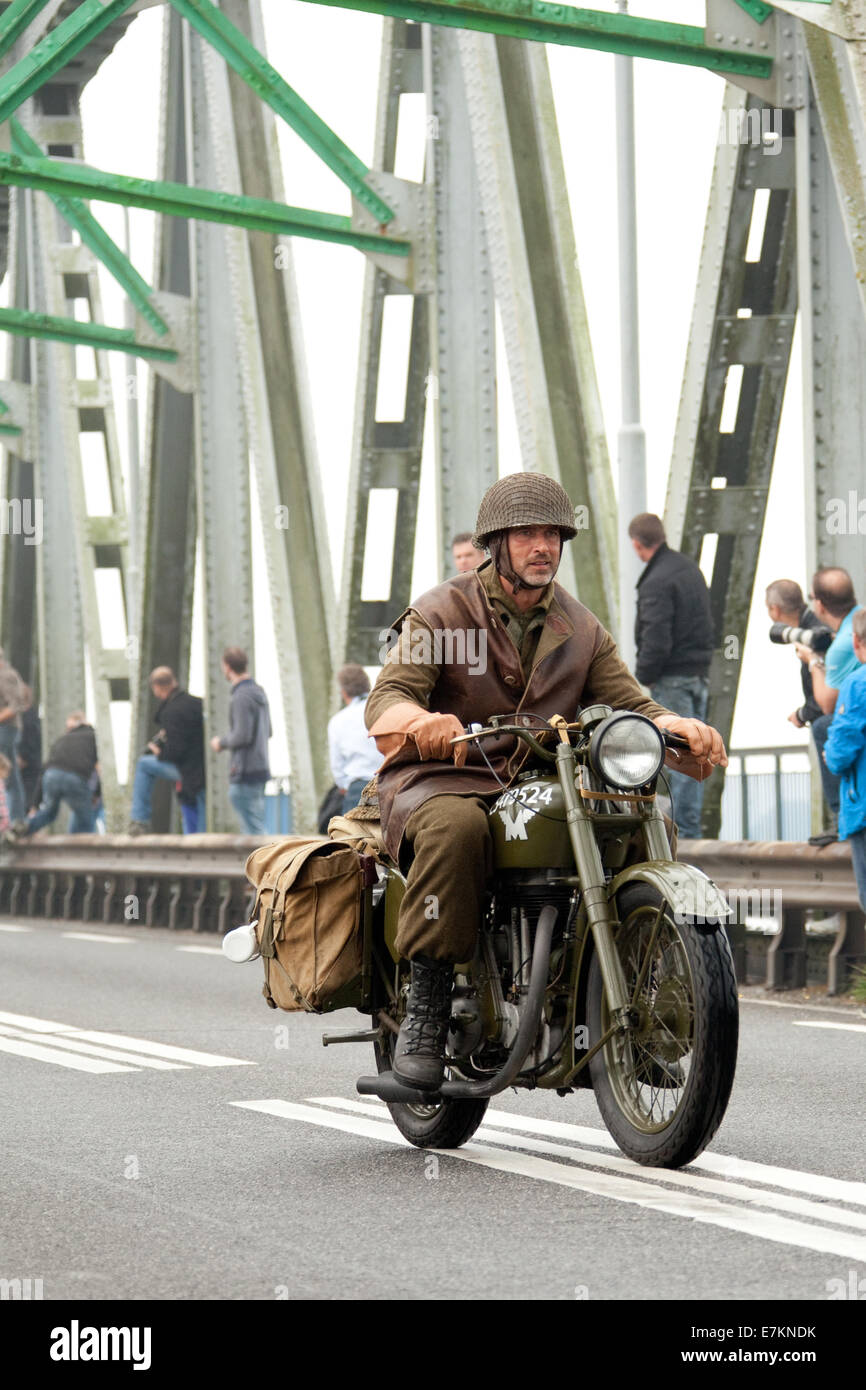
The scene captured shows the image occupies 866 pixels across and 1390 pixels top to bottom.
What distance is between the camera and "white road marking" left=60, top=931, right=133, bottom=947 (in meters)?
16.9

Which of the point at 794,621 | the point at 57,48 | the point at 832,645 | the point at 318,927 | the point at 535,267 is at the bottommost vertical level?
the point at 318,927

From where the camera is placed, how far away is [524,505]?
250 inches

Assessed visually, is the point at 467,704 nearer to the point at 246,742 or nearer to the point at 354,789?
the point at 354,789

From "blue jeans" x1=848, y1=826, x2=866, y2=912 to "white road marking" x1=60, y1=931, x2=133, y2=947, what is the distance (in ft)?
23.6

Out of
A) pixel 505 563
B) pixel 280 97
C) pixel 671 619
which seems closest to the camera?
pixel 505 563

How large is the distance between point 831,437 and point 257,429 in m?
7.43

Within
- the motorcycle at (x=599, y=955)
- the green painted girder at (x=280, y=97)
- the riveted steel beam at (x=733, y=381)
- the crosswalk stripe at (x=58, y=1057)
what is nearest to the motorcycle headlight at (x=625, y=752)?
the motorcycle at (x=599, y=955)

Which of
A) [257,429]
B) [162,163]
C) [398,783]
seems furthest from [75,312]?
[398,783]

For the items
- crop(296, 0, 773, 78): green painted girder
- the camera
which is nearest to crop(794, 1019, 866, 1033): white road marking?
the camera

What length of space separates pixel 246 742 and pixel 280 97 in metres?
4.56

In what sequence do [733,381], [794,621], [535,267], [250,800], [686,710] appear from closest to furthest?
[794,621] < [686,710] < [733,381] < [535,267] < [250,800]

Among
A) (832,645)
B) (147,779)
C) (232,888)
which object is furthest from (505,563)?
(147,779)

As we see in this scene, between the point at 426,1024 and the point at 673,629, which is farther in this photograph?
the point at 673,629

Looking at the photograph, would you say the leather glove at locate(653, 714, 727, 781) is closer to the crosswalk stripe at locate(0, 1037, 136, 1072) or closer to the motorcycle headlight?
the motorcycle headlight
